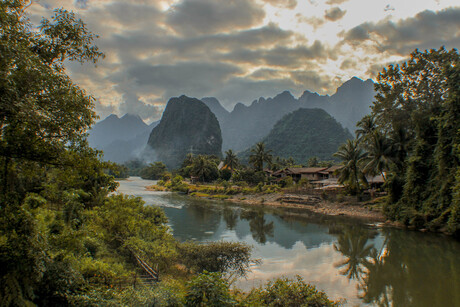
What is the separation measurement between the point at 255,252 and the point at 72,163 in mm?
15654

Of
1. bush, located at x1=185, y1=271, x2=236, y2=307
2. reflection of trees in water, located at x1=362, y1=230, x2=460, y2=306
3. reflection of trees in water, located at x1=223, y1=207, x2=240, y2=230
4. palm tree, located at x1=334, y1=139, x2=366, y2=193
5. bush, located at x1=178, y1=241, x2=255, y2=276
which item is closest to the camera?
bush, located at x1=185, y1=271, x2=236, y2=307

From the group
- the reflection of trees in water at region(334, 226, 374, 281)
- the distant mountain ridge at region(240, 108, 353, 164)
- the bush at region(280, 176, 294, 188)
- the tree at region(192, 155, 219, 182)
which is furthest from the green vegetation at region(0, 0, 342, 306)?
the distant mountain ridge at region(240, 108, 353, 164)

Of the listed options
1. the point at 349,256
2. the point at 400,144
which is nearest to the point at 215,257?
the point at 349,256

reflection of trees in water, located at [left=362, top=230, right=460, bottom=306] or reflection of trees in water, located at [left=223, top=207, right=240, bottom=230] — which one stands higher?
reflection of trees in water, located at [left=362, top=230, right=460, bottom=306]

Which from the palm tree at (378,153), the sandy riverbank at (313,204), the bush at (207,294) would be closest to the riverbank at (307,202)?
the sandy riverbank at (313,204)

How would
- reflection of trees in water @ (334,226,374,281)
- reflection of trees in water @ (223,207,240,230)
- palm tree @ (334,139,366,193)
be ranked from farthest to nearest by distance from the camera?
palm tree @ (334,139,366,193)
reflection of trees in water @ (223,207,240,230)
reflection of trees in water @ (334,226,374,281)

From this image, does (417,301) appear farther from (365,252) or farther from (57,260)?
(57,260)

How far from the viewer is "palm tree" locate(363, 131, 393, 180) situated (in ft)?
112

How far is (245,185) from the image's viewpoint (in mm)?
57719

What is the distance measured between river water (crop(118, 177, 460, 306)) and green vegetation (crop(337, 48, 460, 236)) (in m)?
2.80

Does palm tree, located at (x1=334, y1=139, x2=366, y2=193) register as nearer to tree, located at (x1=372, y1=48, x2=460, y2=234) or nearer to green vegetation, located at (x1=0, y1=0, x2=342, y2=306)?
tree, located at (x1=372, y1=48, x2=460, y2=234)

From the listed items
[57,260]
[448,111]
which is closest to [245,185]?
[448,111]

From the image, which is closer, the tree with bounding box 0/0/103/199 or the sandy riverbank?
the tree with bounding box 0/0/103/199

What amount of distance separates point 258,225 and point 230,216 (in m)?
6.34
